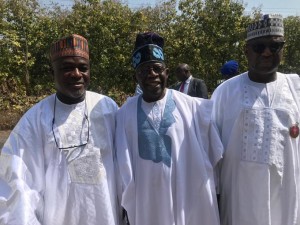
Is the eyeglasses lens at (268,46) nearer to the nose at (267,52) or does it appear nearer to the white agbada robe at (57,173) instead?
the nose at (267,52)

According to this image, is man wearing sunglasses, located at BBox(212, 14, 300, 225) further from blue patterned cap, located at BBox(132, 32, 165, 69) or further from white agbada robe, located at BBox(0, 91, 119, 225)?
white agbada robe, located at BBox(0, 91, 119, 225)

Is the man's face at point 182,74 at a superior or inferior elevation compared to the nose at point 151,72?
superior

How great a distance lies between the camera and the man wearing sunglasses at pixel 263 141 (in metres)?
2.86

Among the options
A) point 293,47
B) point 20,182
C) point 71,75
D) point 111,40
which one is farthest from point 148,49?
point 293,47

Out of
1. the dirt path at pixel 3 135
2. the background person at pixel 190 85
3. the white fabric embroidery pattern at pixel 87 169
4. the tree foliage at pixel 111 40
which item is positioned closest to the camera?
the white fabric embroidery pattern at pixel 87 169

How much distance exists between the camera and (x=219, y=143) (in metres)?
2.92

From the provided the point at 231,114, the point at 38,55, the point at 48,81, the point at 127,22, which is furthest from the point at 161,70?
the point at 38,55

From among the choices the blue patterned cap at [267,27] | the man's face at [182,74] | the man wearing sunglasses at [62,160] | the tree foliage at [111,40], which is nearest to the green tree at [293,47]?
the tree foliage at [111,40]

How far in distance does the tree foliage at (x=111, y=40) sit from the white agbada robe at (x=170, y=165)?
8.84 meters

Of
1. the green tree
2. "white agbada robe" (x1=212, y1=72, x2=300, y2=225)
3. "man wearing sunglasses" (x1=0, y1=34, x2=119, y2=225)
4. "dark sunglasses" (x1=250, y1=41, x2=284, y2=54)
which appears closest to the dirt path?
"man wearing sunglasses" (x1=0, y1=34, x2=119, y2=225)

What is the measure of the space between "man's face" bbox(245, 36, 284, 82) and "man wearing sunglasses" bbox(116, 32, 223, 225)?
0.47 metres

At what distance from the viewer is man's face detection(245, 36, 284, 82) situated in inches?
112

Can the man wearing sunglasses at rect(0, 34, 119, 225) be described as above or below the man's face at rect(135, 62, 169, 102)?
below

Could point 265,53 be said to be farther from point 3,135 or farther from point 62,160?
point 3,135
